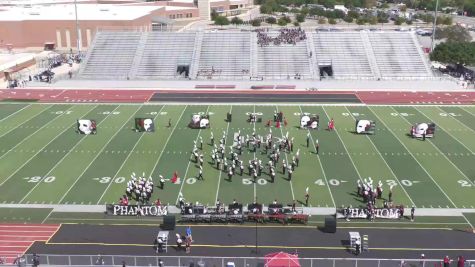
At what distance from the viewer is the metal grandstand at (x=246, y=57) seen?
54.0 metres

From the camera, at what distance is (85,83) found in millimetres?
50719

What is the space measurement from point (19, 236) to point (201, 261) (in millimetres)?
8015

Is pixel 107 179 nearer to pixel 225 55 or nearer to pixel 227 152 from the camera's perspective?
pixel 227 152

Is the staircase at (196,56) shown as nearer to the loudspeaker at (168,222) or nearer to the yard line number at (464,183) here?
the yard line number at (464,183)

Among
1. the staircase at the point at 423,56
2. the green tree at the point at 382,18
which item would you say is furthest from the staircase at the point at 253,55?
the green tree at the point at 382,18

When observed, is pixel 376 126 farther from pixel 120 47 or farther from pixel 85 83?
pixel 120 47

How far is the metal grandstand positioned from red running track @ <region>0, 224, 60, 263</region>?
33.5m

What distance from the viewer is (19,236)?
65.8ft

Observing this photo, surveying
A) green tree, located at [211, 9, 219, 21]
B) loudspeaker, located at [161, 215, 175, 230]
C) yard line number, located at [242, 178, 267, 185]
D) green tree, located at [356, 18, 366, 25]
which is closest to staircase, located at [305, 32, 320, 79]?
yard line number, located at [242, 178, 267, 185]

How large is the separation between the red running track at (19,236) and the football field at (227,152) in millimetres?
2370

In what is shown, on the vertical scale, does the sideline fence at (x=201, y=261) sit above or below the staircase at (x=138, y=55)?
below

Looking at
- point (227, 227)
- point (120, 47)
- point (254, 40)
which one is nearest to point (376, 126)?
point (227, 227)

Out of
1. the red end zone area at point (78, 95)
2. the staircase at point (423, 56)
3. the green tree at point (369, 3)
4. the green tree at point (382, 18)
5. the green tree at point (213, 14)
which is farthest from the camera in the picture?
the green tree at point (369, 3)

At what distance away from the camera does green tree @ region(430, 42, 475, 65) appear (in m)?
54.9
